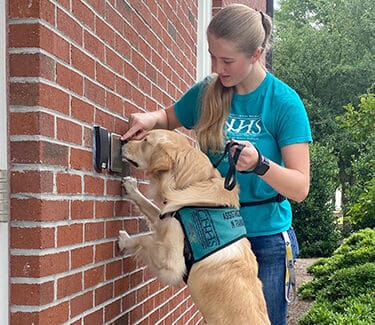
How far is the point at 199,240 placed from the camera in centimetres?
293

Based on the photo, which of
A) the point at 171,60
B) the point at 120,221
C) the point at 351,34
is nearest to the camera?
the point at 120,221

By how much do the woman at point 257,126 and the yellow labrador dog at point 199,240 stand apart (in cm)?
16

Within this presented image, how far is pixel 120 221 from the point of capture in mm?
3230

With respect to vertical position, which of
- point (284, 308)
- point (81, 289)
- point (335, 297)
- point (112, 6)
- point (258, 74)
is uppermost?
point (112, 6)

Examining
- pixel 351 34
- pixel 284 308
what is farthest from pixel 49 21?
pixel 351 34

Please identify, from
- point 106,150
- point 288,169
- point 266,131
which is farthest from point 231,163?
point 106,150

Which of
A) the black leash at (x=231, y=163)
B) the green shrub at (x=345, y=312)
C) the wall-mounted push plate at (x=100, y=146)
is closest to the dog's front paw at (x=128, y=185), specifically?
the wall-mounted push plate at (x=100, y=146)

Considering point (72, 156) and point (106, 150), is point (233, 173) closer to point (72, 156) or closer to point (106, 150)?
point (106, 150)

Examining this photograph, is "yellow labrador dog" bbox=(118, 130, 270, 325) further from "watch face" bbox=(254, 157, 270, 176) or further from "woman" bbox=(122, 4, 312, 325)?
"watch face" bbox=(254, 157, 270, 176)

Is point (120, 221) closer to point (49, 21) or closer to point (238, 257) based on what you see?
point (238, 257)

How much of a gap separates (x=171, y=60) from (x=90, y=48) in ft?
6.00

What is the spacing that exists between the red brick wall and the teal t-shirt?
654mm

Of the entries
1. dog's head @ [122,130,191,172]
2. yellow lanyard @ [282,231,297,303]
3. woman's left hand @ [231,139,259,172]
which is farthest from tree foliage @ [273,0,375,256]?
woman's left hand @ [231,139,259,172]

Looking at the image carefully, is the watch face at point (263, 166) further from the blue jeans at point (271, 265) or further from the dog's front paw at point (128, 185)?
the dog's front paw at point (128, 185)
